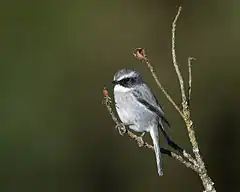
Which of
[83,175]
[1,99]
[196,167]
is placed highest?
[196,167]

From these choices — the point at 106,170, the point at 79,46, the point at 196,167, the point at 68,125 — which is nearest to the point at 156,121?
the point at 196,167

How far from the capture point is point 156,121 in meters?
3.21

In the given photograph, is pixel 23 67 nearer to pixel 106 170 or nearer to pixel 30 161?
pixel 30 161

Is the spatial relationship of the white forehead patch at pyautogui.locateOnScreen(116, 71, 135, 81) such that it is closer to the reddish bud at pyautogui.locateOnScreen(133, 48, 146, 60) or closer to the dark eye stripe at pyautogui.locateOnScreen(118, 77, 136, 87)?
the dark eye stripe at pyautogui.locateOnScreen(118, 77, 136, 87)

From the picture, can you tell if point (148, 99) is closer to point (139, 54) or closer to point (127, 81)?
point (127, 81)

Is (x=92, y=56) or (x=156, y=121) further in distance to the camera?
(x=92, y=56)

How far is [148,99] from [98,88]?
10.7 feet

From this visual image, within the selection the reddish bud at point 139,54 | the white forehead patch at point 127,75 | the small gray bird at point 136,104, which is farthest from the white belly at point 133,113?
the reddish bud at point 139,54

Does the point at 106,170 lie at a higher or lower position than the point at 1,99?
lower

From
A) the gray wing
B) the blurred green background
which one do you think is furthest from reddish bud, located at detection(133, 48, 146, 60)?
the blurred green background

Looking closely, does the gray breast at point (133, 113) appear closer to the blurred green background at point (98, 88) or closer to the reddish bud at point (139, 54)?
the reddish bud at point (139, 54)

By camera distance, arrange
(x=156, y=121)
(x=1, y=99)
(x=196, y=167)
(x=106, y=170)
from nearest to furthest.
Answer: (x=196, y=167), (x=156, y=121), (x=106, y=170), (x=1, y=99)

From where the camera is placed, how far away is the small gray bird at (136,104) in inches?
126

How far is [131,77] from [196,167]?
3.90 ft
